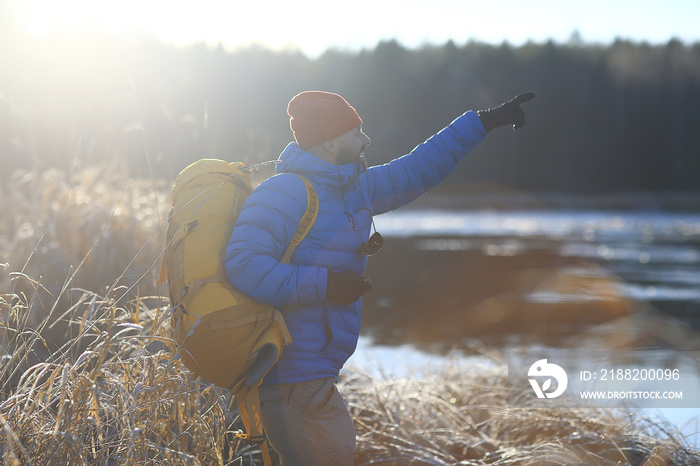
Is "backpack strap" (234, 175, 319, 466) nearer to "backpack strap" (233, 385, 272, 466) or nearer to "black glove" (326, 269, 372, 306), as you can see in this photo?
"backpack strap" (233, 385, 272, 466)

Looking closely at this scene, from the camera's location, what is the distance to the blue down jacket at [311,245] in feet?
8.28

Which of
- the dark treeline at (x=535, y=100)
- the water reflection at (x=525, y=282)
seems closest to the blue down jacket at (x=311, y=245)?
the water reflection at (x=525, y=282)

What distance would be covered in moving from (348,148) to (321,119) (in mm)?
153

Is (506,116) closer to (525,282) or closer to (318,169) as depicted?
(318,169)

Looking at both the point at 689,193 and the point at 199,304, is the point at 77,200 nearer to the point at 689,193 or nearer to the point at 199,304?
the point at 199,304

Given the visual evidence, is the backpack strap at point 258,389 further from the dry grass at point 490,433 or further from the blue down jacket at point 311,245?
the dry grass at point 490,433

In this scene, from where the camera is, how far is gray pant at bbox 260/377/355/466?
263 centimetres

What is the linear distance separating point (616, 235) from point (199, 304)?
18667mm

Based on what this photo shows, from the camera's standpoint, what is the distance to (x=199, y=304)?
249 centimetres

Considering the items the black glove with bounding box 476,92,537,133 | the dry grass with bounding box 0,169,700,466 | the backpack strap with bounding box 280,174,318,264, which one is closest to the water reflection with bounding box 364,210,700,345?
the dry grass with bounding box 0,169,700,466

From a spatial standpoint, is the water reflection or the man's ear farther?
the water reflection

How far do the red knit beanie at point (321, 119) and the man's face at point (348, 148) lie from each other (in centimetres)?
2

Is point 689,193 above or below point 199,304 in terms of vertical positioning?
below

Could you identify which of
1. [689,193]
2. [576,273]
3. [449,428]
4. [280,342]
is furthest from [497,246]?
[689,193]
